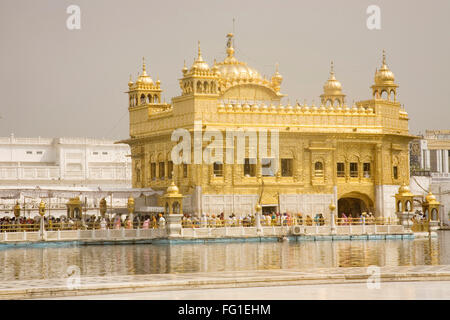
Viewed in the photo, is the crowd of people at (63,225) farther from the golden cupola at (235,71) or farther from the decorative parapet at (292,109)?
the golden cupola at (235,71)

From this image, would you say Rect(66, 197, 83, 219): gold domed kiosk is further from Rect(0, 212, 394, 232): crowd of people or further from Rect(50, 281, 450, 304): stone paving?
Rect(50, 281, 450, 304): stone paving

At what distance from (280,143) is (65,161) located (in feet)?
109

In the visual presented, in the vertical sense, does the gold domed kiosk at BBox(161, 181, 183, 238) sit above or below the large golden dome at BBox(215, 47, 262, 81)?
below

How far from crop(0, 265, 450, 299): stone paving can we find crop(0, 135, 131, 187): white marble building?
1960 inches

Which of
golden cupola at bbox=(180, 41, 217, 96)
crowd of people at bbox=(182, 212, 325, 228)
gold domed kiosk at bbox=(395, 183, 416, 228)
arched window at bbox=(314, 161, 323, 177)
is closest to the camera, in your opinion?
crowd of people at bbox=(182, 212, 325, 228)

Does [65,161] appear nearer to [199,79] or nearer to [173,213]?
[199,79]

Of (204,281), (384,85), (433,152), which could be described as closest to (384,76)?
(384,85)

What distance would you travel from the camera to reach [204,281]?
16.6 meters

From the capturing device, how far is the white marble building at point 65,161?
A: 6794 centimetres

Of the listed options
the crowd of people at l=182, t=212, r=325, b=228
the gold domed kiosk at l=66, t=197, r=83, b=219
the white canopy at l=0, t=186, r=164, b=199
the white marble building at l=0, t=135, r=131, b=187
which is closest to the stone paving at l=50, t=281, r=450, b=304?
the crowd of people at l=182, t=212, r=325, b=228

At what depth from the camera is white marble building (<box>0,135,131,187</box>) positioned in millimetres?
67938

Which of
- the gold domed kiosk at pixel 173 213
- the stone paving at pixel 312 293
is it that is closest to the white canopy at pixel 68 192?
the gold domed kiosk at pixel 173 213

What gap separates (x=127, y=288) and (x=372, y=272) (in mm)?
4685

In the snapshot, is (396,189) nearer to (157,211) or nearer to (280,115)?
(280,115)
